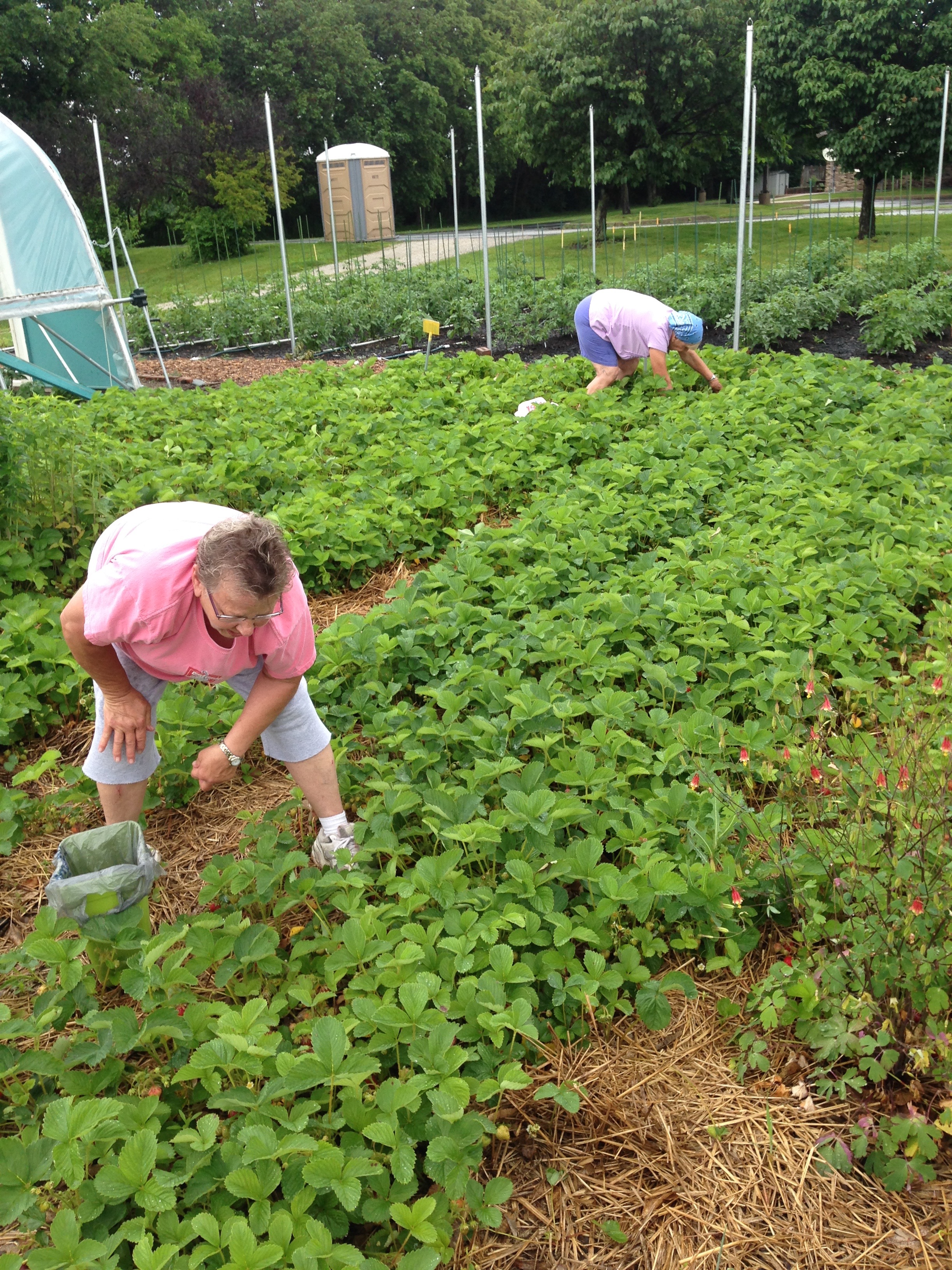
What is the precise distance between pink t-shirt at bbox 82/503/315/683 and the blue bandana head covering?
467 cm

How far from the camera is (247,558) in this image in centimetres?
200

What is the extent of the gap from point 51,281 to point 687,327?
6509 mm

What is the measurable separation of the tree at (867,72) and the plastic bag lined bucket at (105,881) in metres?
18.9

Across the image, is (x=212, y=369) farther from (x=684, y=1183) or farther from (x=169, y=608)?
(x=684, y=1183)

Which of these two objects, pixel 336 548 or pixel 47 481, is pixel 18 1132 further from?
pixel 47 481

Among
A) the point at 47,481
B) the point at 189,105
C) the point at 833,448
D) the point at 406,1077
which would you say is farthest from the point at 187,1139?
the point at 189,105

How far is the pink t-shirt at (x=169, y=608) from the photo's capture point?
7.25ft

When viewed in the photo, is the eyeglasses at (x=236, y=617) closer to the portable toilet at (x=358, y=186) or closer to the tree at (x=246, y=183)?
the portable toilet at (x=358, y=186)

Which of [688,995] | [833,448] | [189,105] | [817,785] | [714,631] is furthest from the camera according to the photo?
[189,105]

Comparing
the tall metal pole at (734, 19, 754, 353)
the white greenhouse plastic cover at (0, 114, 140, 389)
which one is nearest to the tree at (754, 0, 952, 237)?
the tall metal pole at (734, 19, 754, 353)

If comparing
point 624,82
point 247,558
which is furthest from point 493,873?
point 624,82

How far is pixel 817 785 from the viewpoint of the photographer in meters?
2.59

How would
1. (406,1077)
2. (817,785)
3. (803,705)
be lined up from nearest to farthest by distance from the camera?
(406,1077), (817,785), (803,705)

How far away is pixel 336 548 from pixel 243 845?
6.36 feet
